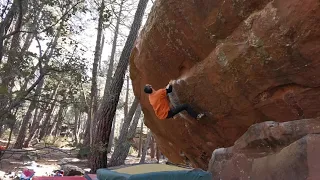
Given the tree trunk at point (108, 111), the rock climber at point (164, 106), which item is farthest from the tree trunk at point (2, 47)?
the rock climber at point (164, 106)

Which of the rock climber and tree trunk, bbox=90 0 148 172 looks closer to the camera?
the rock climber

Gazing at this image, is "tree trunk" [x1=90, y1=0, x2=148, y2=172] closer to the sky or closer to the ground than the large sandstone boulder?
closer to the sky

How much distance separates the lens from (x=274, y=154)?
17.6ft

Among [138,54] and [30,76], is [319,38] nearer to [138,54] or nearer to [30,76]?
[138,54]

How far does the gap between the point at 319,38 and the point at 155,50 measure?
13.3ft

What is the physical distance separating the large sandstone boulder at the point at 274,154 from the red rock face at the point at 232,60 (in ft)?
3.11

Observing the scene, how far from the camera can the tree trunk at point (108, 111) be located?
38.8ft

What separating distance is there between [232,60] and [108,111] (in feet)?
21.5

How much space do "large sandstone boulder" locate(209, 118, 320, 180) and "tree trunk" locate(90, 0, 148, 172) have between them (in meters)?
5.52

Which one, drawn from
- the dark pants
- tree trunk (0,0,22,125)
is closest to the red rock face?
the dark pants

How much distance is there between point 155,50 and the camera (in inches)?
339

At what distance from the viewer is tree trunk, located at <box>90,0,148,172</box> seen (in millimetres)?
11820

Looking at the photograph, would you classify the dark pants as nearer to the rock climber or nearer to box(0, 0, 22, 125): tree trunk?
the rock climber

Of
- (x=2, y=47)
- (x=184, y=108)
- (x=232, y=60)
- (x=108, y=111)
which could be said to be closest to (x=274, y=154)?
(x=232, y=60)
